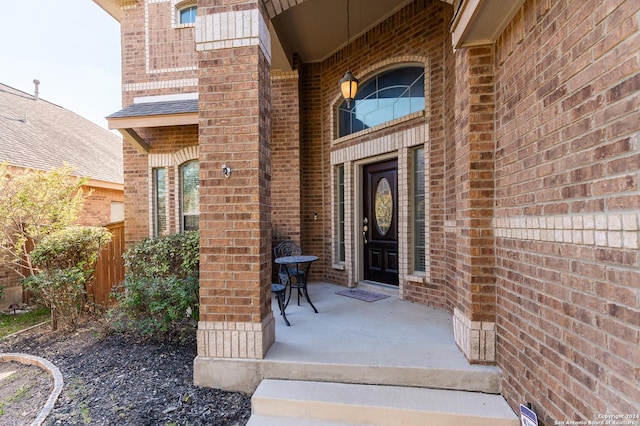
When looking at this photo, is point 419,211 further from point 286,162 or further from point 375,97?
point 286,162

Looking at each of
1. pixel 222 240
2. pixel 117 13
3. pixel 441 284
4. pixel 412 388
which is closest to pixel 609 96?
pixel 412 388

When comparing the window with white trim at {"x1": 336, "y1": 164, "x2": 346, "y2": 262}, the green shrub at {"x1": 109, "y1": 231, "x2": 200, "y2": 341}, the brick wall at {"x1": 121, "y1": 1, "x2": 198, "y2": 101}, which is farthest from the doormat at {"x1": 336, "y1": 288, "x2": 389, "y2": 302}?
the brick wall at {"x1": 121, "y1": 1, "x2": 198, "y2": 101}

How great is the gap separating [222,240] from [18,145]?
8632 mm

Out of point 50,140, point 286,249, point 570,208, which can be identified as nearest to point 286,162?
point 286,249

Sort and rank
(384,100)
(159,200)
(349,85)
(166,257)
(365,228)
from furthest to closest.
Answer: (159,200)
(365,228)
(384,100)
(166,257)
(349,85)

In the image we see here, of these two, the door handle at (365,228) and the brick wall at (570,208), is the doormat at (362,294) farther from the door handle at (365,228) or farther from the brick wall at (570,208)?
the brick wall at (570,208)

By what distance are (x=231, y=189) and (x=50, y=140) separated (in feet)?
33.6

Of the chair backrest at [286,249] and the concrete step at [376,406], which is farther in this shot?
the chair backrest at [286,249]

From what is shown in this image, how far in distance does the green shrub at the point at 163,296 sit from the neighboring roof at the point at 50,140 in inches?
173

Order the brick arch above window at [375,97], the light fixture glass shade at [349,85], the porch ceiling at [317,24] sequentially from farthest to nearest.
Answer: the brick arch above window at [375,97] → the light fixture glass shade at [349,85] → the porch ceiling at [317,24]

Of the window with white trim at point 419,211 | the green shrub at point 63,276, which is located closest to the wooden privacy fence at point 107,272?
the green shrub at point 63,276

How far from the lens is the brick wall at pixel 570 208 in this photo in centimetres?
128

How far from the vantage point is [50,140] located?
9.41 metres

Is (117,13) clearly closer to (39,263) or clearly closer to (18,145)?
(18,145)
